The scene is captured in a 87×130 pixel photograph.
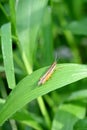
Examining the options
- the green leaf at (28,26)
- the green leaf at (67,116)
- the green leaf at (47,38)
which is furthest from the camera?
the green leaf at (47,38)

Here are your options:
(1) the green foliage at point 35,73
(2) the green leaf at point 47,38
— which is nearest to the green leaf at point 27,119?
(1) the green foliage at point 35,73

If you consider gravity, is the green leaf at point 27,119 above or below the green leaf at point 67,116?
above

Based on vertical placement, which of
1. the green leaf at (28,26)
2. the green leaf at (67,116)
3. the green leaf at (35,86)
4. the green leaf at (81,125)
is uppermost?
the green leaf at (28,26)

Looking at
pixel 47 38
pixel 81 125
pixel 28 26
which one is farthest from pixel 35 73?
pixel 47 38

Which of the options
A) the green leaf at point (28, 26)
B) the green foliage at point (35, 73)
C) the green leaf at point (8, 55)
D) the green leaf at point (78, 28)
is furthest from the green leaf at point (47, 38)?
the green leaf at point (8, 55)

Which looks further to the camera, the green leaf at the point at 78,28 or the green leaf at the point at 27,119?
the green leaf at the point at 78,28

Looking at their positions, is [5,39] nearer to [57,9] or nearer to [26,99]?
[26,99]

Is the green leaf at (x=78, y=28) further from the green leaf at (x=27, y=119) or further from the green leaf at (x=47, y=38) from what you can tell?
the green leaf at (x=27, y=119)

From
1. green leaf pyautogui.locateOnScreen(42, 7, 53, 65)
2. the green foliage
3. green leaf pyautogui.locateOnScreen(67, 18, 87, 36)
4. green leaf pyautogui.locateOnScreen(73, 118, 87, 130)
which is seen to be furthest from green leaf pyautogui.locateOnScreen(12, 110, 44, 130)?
green leaf pyautogui.locateOnScreen(67, 18, 87, 36)

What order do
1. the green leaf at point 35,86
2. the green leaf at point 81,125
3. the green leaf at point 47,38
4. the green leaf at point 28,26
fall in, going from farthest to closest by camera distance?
the green leaf at point 47,38 < the green leaf at point 28,26 < the green leaf at point 81,125 < the green leaf at point 35,86
